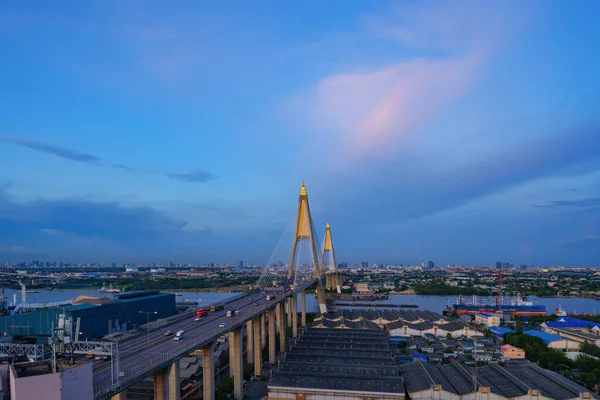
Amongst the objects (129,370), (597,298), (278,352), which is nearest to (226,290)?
(278,352)

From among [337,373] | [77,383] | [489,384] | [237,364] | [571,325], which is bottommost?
[571,325]

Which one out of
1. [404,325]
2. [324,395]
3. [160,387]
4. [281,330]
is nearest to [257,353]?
[324,395]

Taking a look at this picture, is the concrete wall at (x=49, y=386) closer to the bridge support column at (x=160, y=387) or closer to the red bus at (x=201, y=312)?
the bridge support column at (x=160, y=387)

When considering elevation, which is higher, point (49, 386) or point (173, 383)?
point (49, 386)

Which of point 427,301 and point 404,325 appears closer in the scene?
point 404,325

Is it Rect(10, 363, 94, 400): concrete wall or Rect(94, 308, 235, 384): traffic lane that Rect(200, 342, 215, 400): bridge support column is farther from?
Rect(10, 363, 94, 400): concrete wall

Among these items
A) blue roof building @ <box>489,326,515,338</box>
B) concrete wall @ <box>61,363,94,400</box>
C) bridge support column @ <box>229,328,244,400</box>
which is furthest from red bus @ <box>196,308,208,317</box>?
blue roof building @ <box>489,326,515,338</box>

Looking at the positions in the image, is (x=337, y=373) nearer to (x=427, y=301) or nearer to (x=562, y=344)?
(x=562, y=344)
